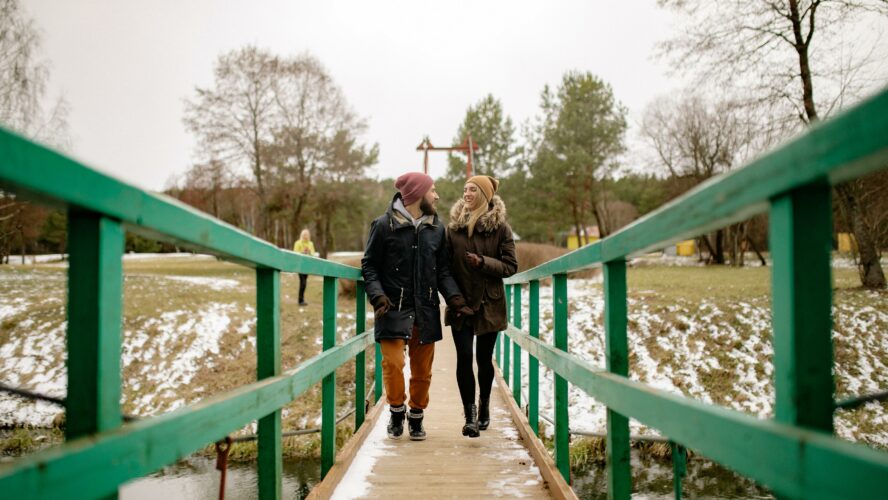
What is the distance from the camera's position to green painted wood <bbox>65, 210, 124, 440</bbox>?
1.27m

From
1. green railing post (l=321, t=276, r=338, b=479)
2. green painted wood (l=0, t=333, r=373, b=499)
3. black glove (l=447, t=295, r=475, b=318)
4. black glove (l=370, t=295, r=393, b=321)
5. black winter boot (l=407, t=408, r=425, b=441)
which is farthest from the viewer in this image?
black winter boot (l=407, t=408, r=425, b=441)

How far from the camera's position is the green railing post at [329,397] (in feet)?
11.3

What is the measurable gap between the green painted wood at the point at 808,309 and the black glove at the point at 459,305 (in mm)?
3038

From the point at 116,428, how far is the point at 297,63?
Result: 28.4 meters

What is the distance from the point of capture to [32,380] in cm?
1186

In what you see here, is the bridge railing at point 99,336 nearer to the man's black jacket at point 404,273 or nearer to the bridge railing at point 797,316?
the bridge railing at point 797,316

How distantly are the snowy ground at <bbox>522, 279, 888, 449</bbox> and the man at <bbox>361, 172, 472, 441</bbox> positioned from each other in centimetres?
567

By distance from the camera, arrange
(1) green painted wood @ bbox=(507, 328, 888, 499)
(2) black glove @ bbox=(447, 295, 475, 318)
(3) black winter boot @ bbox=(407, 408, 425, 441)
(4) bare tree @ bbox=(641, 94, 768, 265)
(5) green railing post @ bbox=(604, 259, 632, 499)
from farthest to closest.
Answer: (4) bare tree @ bbox=(641, 94, 768, 265) → (3) black winter boot @ bbox=(407, 408, 425, 441) → (2) black glove @ bbox=(447, 295, 475, 318) → (5) green railing post @ bbox=(604, 259, 632, 499) → (1) green painted wood @ bbox=(507, 328, 888, 499)

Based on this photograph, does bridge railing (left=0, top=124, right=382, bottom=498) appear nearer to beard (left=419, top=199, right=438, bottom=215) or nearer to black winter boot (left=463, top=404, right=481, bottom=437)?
beard (left=419, top=199, right=438, bottom=215)

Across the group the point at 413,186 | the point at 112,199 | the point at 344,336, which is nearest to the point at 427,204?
the point at 413,186

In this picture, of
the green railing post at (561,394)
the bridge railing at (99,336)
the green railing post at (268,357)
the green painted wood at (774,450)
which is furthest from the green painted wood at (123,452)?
the green railing post at (561,394)

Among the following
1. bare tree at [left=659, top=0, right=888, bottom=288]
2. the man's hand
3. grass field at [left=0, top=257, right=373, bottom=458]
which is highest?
bare tree at [left=659, top=0, right=888, bottom=288]

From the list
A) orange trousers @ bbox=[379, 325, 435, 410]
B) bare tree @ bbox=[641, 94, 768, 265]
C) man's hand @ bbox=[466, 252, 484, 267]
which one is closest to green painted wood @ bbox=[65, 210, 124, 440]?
orange trousers @ bbox=[379, 325, 435, 410]

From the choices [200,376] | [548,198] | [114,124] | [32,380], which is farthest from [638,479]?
[548,198]
